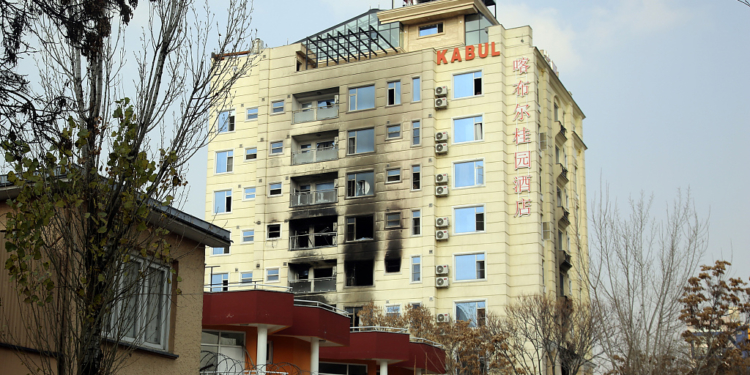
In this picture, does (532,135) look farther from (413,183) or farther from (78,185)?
(78,185)

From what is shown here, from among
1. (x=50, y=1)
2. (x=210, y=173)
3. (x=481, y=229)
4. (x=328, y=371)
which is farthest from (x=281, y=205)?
(x=50, y=1)

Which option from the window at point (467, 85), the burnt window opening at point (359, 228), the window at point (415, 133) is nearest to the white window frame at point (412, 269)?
the burnt window opening at point (359, 228)

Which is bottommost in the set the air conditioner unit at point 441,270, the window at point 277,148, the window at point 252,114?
the air conditioner unit at point 441,270

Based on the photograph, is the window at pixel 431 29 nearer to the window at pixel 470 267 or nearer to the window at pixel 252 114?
the window at pixel 252 114

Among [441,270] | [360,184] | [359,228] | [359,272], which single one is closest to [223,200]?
[360,184]

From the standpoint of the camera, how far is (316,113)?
5700 cm

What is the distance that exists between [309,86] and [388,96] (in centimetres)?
578

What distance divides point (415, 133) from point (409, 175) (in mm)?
2701

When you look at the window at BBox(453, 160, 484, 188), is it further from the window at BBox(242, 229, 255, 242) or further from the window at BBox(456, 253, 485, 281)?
the window at BBox(242, 229, 255, 242)

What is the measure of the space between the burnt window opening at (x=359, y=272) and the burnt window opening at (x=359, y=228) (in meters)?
1.54

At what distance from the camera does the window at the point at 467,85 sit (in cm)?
5353

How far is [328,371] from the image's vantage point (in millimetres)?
35375

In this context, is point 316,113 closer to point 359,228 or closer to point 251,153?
point 251,153

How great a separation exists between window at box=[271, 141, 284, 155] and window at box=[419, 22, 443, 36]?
1187cm
